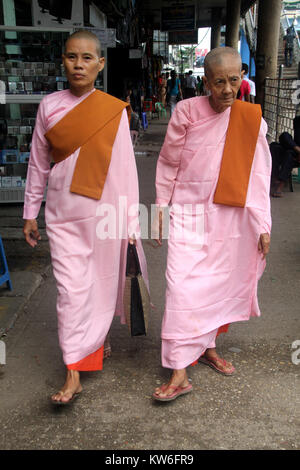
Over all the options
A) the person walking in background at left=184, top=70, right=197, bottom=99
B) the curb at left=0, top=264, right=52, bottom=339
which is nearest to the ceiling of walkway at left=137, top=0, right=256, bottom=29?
the person walking in background at left=184, top=70, right=197, bottom=99

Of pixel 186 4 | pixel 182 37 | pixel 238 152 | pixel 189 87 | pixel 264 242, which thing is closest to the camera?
pixel 238 152

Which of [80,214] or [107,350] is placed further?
[107,350]

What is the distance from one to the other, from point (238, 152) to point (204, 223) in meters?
0.41

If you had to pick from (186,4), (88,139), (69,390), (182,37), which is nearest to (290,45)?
(186,4)

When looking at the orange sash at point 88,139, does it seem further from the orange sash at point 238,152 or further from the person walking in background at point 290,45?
the person walking in background at point 290,45

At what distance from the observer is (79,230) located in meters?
2.71

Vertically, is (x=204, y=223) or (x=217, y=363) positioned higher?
(x=204, y=223)

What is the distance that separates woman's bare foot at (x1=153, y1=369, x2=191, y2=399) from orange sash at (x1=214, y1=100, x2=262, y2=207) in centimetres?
94

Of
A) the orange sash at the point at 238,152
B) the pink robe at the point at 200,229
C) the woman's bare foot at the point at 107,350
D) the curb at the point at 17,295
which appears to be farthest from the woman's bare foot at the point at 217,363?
the curb at the point at 17,295

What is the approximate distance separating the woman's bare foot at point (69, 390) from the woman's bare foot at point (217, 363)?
0.81 m

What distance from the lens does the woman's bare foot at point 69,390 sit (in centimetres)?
260

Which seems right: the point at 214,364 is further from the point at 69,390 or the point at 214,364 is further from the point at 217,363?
the point at 69,390

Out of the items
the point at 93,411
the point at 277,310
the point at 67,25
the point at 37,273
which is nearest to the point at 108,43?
the point at 67,25

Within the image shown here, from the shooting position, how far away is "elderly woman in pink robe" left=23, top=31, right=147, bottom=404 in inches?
104
